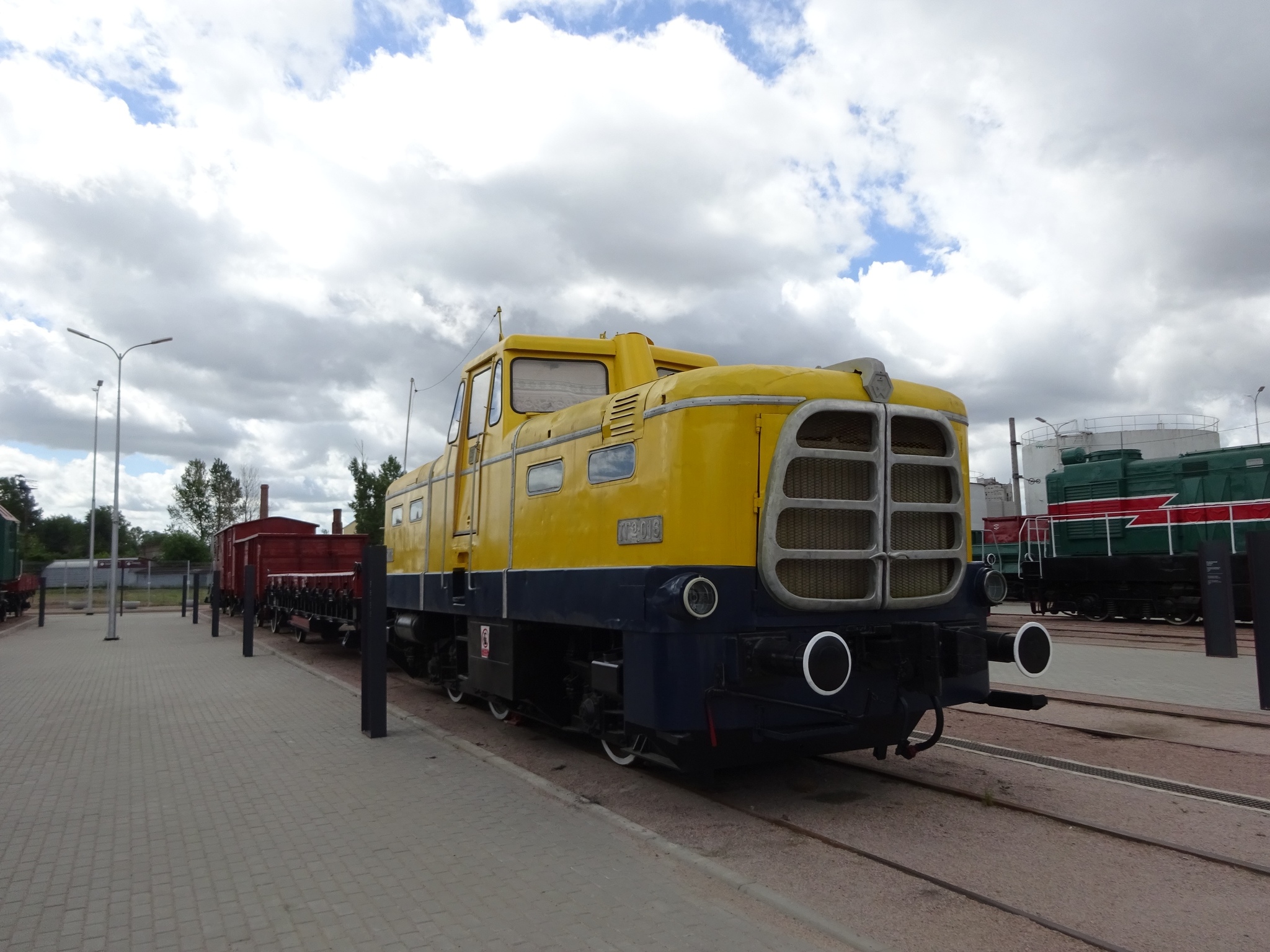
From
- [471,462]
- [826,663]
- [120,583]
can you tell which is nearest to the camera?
[826,663]

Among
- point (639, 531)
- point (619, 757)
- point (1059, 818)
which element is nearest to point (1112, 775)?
point (1059, 818)

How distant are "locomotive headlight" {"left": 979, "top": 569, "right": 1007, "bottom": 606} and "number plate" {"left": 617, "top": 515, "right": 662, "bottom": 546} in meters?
2.24

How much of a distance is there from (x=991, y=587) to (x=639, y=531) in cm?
237

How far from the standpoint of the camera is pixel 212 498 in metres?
63.1

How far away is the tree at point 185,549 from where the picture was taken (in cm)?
6059

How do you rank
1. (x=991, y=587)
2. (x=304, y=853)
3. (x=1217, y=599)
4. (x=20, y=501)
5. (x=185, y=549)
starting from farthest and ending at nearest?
(x=20, y=501) → (x=185, y=549) → (x=1217, y=599) → (x=991, y=587) → (x=304, y=853)

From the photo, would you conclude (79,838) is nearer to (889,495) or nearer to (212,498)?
(889,495)

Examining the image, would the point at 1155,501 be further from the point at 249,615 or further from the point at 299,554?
the point at 299,554

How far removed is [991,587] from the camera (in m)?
5.71

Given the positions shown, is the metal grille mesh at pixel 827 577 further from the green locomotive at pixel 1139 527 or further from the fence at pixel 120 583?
the fence at pixel 120 583

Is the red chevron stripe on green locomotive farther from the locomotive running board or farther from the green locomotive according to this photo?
the locomotive running board

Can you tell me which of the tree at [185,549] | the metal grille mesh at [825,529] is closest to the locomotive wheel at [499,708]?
the metal grille mesh at [825,529]

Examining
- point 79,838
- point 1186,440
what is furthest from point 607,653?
point 1186,440

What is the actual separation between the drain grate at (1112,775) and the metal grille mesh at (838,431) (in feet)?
9.61
